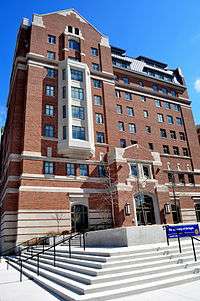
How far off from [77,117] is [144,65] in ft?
74.9

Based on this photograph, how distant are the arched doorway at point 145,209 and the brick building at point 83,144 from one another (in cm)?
12

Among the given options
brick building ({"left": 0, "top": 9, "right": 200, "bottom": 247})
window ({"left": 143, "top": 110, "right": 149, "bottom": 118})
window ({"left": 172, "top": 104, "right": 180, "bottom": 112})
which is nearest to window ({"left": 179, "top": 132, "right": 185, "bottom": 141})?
brick building ({"left": 0, "top": 9, "right": 200, "bottom": 247})

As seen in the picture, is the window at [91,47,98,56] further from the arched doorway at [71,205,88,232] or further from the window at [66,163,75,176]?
the arched doorway at [71,205,88,232]

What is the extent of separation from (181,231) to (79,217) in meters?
18.2

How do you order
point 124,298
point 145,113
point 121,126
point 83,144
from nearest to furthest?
1. point 124,298
2. point 83,144
3. point 121,126
4. point 145,113

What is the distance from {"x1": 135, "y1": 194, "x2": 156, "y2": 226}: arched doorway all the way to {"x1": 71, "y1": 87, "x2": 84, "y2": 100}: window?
15435 millimetres

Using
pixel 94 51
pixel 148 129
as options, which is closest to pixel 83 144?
pixel 148 129

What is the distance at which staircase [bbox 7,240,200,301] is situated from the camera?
8717mm

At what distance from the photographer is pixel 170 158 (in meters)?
41.6

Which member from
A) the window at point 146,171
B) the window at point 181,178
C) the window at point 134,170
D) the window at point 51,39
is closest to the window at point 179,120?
the window at point 181,178

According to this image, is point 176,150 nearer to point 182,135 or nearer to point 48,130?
point 182,135

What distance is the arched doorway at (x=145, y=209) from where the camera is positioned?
31.3 meters

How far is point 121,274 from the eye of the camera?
31.9 feet

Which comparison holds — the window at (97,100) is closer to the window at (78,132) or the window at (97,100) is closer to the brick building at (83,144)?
the brick building at (83,144)
